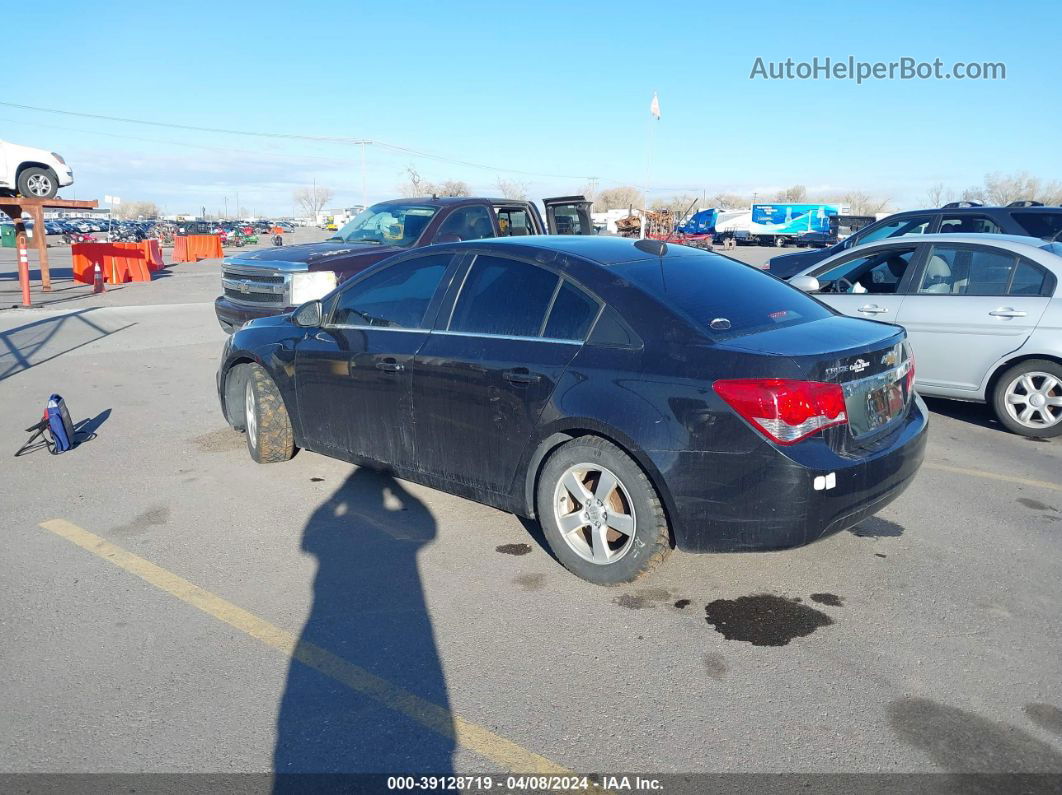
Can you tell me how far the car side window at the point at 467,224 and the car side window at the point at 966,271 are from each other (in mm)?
5117

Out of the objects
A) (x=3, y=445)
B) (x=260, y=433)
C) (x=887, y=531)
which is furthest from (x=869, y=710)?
(x=3, y=445)

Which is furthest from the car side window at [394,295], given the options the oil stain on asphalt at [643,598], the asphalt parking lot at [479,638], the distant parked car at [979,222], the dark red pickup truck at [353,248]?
the distant parked car at [979,222]

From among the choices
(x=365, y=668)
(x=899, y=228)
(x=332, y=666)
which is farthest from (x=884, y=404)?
(x=899, y=228)

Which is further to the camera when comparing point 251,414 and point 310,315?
point 251,414

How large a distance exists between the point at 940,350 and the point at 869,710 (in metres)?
5.00

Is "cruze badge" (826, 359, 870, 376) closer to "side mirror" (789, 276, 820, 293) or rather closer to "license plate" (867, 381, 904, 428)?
"license plate" (867, 381, 904, 428)

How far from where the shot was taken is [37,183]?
763 inches

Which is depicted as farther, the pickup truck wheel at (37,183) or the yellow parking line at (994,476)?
the pickup truck wheel at (37,183)

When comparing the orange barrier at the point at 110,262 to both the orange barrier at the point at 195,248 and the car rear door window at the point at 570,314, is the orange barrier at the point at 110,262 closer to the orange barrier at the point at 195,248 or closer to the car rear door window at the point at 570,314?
the orange barrier at the point at 195,248

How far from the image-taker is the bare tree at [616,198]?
115 meters

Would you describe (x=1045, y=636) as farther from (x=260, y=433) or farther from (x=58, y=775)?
(x=260, y=433)

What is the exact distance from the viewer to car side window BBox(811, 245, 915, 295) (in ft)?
25.5

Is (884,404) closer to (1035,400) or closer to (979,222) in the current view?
(1035,400)

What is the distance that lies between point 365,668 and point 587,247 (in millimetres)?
2542
